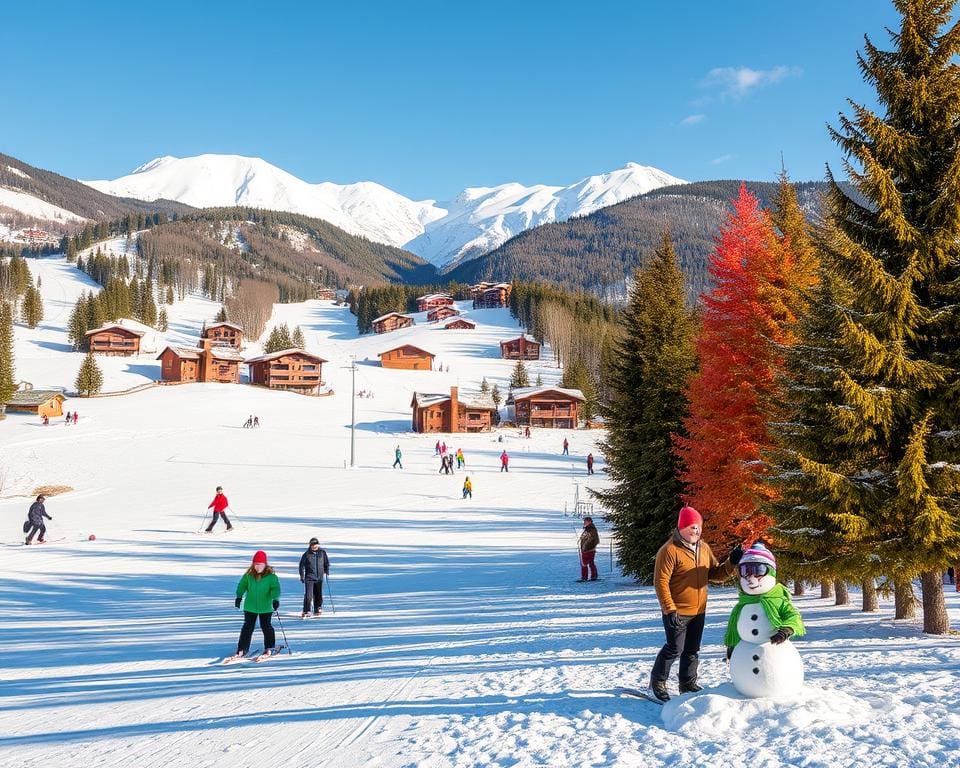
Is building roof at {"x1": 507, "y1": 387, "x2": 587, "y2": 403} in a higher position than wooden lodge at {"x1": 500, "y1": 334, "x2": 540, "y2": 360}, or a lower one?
lower

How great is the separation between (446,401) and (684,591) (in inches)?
2127

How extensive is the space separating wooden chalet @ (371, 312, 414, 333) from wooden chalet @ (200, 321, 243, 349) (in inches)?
1070

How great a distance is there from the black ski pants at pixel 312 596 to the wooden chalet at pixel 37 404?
56.4 metres

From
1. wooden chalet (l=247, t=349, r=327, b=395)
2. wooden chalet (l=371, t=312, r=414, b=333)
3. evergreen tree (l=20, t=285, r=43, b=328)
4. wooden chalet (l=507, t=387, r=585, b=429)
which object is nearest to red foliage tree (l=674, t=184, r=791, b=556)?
wooden chalet (l=507, t=387, r=585, b=429)

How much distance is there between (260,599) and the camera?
9.42 m

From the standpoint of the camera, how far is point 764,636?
5.53 m

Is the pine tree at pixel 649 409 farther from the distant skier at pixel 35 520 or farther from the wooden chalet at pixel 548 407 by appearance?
the wooden chalet at pixel 548 407

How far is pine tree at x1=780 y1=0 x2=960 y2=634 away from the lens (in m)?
7.70

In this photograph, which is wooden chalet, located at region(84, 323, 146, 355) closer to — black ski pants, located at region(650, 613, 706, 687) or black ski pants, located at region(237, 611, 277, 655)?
black ski pants, located at region(237, 611, 277, 655)

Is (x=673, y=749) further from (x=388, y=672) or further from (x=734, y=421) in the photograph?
(x=734, y=421)

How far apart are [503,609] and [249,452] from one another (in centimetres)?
3489

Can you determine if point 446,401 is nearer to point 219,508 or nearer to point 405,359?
point 405,359

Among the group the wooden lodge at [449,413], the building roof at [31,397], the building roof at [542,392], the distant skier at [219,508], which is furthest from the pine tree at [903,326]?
the building roof at [31,397]

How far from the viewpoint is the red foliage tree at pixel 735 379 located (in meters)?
13.2
